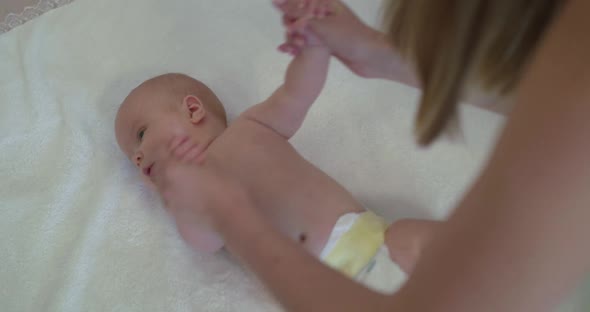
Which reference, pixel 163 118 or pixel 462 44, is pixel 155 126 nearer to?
pixel 163 118

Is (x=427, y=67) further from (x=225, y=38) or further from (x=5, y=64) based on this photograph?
(x=5, y=64)

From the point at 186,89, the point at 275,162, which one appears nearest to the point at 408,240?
the point at 275,162

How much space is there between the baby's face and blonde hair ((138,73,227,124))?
0.05ft

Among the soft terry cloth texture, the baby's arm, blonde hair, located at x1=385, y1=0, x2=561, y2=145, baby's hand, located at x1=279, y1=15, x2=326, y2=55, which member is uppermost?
blonde hair, located at x1=385, y1=0, x2=561, y2=145

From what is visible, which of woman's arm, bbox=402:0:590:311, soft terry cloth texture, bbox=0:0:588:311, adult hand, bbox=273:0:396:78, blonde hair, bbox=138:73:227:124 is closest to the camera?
woman's arm, bbox=402:0:590:311

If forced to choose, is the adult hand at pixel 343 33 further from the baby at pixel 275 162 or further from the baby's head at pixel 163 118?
the baby's head at pixel 163 118

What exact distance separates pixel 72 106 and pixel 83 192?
0.70ft

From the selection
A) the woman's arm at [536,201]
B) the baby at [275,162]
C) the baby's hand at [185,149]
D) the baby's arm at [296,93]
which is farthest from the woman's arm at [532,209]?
the baby's hand at [185,149]

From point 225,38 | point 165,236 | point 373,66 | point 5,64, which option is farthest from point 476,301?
point 5,64

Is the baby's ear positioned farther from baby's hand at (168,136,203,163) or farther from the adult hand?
the adult hand

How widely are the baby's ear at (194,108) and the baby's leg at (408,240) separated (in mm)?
409

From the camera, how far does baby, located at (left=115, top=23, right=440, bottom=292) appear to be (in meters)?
0.92

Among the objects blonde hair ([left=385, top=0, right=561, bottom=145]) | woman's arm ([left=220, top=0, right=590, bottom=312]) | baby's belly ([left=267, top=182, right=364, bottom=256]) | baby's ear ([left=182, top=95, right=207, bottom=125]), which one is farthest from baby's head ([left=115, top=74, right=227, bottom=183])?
woman's arm ([left=220, top=0, right=590, bottom=312])

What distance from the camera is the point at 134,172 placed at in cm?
117
